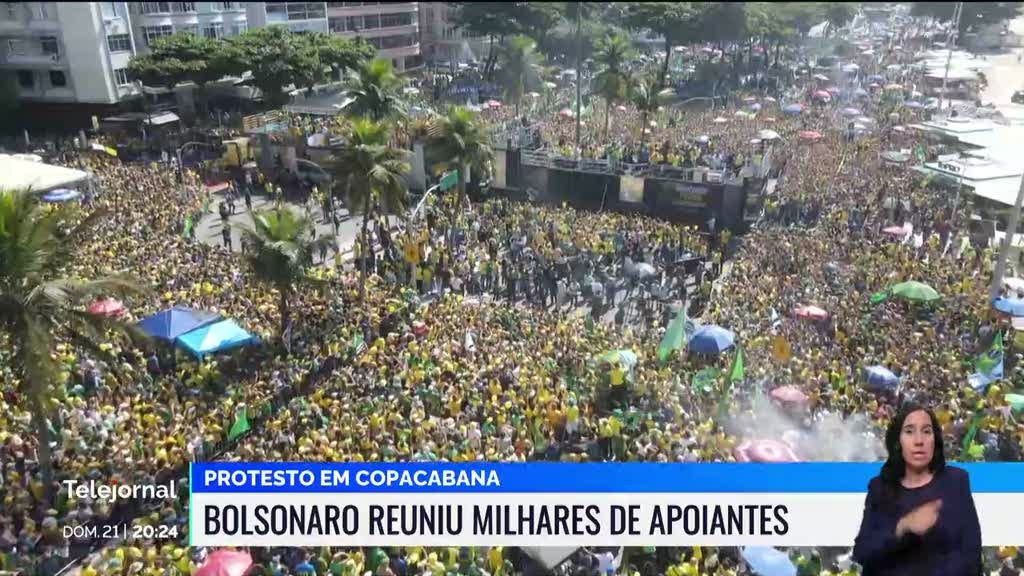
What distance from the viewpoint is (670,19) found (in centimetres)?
6175

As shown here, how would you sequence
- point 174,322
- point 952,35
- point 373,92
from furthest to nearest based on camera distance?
point 952,35
point 373,92
point 174,322

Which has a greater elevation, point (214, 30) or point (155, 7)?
point (155, 7)

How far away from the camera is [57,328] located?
37.3ft

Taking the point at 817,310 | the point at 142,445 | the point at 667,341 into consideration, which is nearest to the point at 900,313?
the point at 817,310

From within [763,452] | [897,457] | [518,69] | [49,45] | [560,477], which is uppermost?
[897,457]

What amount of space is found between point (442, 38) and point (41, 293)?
220 ft

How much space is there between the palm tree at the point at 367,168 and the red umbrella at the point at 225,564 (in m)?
12.2

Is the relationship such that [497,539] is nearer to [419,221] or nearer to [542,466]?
[542,466]

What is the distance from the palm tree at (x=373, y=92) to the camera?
29.4 meters

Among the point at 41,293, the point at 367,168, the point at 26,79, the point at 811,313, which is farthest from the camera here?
the point at 26,79

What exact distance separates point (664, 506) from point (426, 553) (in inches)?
180

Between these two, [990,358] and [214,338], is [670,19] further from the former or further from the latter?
[214,338]

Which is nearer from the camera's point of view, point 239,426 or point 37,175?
point 239,426

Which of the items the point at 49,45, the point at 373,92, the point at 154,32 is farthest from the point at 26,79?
the point at 373,92
